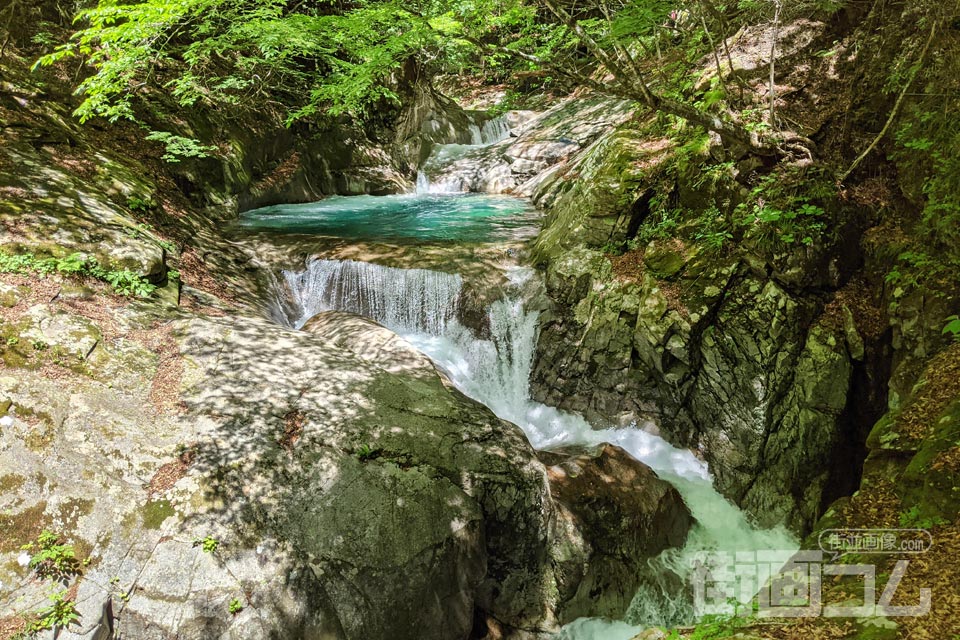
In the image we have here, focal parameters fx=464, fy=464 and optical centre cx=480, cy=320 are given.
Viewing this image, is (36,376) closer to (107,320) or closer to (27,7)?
(107,320)

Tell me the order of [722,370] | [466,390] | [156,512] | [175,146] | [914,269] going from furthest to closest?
1. [175,146]
2. [466,390]
3. [722,370]
4. [914,269]
5. [156,512]

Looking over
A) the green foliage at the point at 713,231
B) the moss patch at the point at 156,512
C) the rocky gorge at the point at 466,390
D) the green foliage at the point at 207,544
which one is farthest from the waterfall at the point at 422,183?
the green foliage at the point at 207,544

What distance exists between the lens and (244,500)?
397 centimetres

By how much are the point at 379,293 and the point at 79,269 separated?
4281 millimetres

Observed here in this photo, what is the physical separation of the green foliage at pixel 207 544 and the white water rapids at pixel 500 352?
3827mm

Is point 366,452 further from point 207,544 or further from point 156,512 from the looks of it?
point 156,512

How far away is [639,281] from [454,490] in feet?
14.3

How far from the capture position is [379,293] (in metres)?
8.70

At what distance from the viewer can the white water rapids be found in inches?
248

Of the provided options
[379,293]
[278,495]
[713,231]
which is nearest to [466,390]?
[379,293]

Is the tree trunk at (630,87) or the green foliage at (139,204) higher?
the tree trunk at (630,87)

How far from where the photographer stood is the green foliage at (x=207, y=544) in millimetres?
3674

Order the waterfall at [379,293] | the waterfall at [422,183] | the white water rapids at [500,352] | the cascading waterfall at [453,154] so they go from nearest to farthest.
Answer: the white water rapids at [500,352], the waterfall at [379,293], the cascading waterfall at [453,154], the waterfall at [422,183]

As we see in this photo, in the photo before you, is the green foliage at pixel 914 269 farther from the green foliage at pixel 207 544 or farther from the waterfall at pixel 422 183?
the waterfall at pixel 422 183
